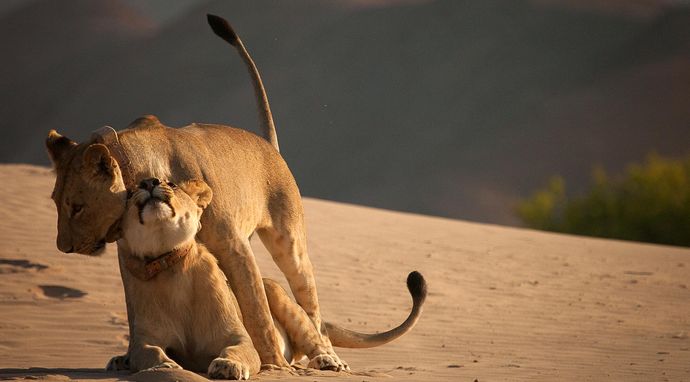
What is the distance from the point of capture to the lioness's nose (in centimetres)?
Result: 582

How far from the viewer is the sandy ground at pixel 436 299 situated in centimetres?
795

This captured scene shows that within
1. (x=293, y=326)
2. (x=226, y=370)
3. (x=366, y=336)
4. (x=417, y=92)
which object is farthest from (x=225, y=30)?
(x=417, y=92)

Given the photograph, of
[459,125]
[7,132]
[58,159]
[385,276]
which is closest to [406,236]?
[385,276]

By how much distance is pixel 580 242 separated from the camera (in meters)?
17.8

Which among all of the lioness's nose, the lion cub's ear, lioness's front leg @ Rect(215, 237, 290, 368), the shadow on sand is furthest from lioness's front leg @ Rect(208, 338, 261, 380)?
the lioness's nose

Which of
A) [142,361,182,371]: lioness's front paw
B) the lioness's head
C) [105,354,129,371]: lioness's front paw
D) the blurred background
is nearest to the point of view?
[142,361,182,371]: lioness's front paw

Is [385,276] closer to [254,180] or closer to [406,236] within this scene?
[406,236]

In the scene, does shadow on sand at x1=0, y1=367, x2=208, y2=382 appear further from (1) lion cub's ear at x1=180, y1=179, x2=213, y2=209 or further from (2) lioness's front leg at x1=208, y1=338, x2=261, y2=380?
(1) lion cub's ear at x1=180, y1=179, x2=213, y2=209

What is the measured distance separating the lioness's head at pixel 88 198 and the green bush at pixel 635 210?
76.5 feet

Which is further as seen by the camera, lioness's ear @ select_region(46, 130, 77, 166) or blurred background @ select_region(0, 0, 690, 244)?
blurred background @ select_region(0, 0, 690, 244)

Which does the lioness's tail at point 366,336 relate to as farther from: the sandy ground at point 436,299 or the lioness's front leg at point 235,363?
the lioness's front leg at point 235,363

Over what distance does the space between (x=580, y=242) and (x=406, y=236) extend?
3.12m

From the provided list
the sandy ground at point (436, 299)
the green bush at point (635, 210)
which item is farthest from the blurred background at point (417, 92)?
the sandy ground at point (436, 299)

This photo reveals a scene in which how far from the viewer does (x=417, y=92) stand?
54.7 m
